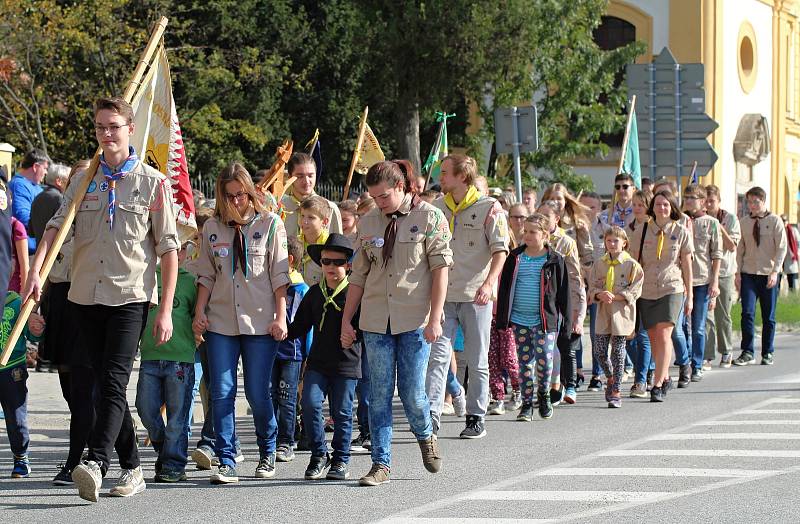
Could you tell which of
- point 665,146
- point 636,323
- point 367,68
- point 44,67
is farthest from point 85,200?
point 367,68

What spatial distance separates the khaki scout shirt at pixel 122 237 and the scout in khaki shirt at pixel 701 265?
7978mm

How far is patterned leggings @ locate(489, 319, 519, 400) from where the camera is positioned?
12.0m

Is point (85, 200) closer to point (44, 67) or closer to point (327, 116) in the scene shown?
point (44, 67)

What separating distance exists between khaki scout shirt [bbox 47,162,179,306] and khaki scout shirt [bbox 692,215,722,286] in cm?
808

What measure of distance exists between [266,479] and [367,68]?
83.2 feet

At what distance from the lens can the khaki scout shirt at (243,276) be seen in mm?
8703

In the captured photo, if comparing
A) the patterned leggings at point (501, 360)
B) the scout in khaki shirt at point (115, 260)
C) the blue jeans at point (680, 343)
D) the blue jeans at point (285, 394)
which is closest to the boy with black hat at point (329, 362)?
the blue jeans at point (285, 394)

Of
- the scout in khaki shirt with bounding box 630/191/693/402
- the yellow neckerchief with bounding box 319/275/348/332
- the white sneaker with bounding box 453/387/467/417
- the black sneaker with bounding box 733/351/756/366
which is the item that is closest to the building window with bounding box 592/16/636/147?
the black sneaker with bounding box 733/351/756/366

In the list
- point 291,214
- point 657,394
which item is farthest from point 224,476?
point 657,394

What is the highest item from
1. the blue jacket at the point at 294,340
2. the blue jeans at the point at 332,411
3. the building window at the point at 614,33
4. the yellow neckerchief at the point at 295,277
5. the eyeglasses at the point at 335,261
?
the building window at the point at 614,33

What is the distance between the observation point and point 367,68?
3356cm

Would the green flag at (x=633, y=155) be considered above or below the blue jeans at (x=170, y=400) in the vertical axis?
above

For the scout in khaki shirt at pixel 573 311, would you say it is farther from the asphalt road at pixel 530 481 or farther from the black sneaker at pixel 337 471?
the black sneaker at pixel 337 471

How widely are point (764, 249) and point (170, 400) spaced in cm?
983
